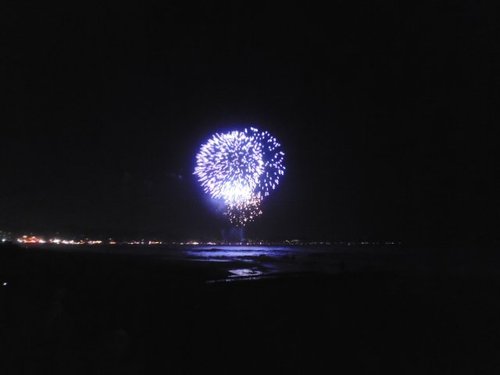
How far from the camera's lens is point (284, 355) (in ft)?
46.9

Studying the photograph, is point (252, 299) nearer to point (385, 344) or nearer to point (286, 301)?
point (286, 301)

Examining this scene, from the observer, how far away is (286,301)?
21578 millimetres

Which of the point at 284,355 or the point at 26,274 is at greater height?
the point at 26,274

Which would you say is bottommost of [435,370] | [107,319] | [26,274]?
[435,370]

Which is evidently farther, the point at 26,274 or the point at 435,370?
the point at 26,274

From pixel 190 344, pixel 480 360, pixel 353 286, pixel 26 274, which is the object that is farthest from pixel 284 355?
pixel 26 274

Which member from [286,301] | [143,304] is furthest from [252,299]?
[143,304]

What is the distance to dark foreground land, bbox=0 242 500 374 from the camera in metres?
13.2

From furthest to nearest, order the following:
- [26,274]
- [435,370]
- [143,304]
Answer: [26,274] < [143,304] < [435,370]

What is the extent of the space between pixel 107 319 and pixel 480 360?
1078cm

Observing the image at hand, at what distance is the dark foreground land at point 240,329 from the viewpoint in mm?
13156

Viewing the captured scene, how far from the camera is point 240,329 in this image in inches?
656

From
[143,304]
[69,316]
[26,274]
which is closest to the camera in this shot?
[69,316]

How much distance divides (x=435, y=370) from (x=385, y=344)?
2.33 meters
